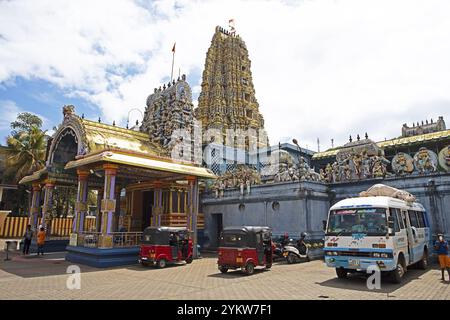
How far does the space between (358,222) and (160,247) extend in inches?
337

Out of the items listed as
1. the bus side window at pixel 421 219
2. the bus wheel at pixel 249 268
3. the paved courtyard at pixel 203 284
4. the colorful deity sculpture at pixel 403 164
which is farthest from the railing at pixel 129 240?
the colorful deity sculpture at pixel 403 164

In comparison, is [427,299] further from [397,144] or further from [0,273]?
[397,144]

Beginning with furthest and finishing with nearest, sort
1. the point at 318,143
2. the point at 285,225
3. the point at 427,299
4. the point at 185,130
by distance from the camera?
the point at 318,143
the point at 185,130
the point at 285,225
the point at 427,299

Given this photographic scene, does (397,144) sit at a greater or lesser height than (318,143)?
lesser

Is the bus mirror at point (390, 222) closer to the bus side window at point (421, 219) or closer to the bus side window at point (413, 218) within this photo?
the bus side window at point (413, 218)

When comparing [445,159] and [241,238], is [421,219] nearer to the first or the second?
[445,159]

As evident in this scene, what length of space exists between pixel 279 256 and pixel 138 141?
40.9 feet

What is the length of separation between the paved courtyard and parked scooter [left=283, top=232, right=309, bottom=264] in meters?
1.49

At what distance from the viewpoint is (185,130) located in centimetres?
2405

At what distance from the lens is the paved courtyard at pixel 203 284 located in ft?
28.2

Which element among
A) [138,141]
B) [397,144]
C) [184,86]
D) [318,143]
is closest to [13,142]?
[138,141]

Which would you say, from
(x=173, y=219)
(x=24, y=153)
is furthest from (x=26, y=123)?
(x=173, y=219)

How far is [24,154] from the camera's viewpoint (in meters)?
30.7
